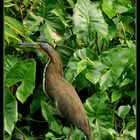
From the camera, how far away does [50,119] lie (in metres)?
2.40

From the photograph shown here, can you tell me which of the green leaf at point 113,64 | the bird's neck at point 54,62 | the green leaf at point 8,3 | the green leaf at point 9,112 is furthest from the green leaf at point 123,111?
the green leaf at point 8,3

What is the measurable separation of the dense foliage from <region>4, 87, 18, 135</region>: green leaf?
5 centimetres

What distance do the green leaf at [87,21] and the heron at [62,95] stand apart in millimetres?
374

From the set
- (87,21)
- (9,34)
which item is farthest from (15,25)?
(87,21)

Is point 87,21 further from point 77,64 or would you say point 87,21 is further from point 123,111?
point 123,111

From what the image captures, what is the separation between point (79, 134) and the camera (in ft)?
7.48

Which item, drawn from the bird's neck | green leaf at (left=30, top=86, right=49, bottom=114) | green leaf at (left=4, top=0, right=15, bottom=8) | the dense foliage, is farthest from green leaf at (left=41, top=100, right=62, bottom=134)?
green leaf at (left=4, top=0, right=15, bottom=8)

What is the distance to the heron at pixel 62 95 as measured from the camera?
2137mm

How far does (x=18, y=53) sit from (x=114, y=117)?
0.57m

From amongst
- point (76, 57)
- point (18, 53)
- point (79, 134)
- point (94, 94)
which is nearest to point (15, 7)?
point (18, 53)

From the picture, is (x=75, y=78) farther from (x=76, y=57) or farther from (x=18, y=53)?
(x=18, y=53)

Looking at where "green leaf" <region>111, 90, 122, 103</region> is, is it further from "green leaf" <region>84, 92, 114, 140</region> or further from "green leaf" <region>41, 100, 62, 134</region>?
"green leaf" <region>41, 100, 62, 134</region>

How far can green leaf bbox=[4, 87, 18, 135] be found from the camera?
2179 millimetres

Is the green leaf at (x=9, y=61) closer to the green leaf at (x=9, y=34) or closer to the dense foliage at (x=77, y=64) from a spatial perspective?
the dense foliage at (x=77, y=64)
